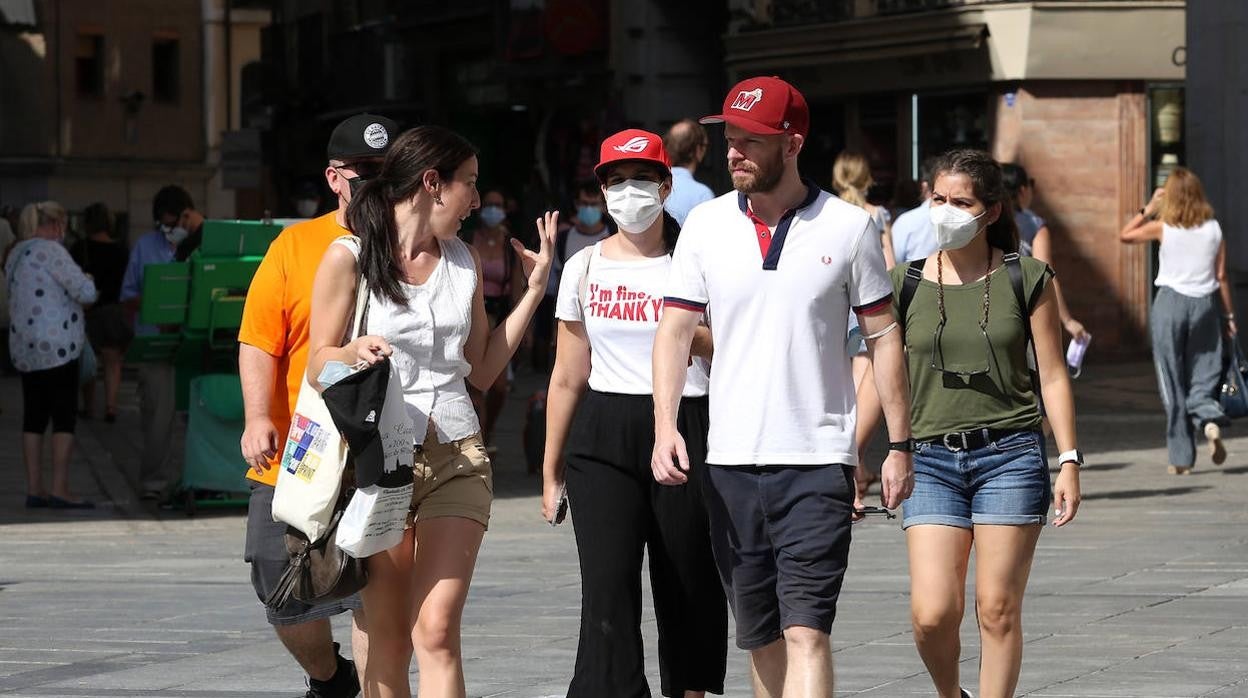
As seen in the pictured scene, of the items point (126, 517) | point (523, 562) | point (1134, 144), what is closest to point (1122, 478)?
point (523, 562)

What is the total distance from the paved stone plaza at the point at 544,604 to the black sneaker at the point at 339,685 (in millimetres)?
671

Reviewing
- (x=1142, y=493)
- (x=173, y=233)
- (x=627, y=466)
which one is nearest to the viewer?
(x=627, y=466)

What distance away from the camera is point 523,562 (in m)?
12.1

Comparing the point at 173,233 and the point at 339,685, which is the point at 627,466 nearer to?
the point at 339,685

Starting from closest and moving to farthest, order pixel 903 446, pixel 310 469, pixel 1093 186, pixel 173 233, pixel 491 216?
pixel 310 469
pixel 903 446
pixel 173 233
pixel 491 216
pixel 1093 186

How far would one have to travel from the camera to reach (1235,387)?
15.6 metres

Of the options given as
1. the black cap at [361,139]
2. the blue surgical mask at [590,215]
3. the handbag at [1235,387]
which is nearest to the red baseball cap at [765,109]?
the black cap at [361,139]

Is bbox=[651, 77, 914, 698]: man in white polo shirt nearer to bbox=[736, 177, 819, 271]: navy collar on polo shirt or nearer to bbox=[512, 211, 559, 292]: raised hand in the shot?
bbox=[736, 177, 819, 271]: navy collar on polo shirt

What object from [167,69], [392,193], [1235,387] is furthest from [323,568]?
[167,69]

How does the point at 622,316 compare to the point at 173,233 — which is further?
the point at 173,233

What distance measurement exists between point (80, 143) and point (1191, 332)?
50375 millimetres

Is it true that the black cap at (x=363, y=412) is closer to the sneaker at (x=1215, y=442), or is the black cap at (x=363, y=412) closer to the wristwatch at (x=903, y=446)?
the wristwatch at (x=903, y=446)

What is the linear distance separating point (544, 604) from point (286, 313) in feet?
12.0

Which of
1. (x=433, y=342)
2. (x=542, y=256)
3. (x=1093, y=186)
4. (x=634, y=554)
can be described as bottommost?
(x=634, y=554)
